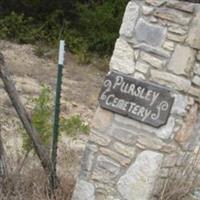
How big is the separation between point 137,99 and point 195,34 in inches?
23.8

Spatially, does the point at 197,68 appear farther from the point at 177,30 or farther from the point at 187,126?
the point at 187,126

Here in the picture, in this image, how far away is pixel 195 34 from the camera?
15.1 ft

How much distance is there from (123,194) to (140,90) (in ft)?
2.48

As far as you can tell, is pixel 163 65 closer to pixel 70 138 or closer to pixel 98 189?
pixel 98 189

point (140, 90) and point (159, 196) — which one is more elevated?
point (140, 90)

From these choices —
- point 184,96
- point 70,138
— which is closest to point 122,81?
point 184,96

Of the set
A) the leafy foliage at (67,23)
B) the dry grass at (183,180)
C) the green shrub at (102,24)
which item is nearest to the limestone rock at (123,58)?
the dry grass at (183,180)

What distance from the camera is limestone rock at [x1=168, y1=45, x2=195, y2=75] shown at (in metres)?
4.64

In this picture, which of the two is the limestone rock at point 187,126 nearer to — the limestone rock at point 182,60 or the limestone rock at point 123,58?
the limestone rock at point 182,60

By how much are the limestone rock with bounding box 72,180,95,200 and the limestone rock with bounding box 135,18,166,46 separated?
3.77 ft

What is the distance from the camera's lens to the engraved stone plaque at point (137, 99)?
4707 millimetres

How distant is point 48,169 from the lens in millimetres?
5457

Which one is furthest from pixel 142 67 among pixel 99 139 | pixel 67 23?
pixel 67 23

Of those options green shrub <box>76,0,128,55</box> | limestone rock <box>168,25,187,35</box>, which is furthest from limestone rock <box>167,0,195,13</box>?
green shrub <box>76,0,128,55</box>
